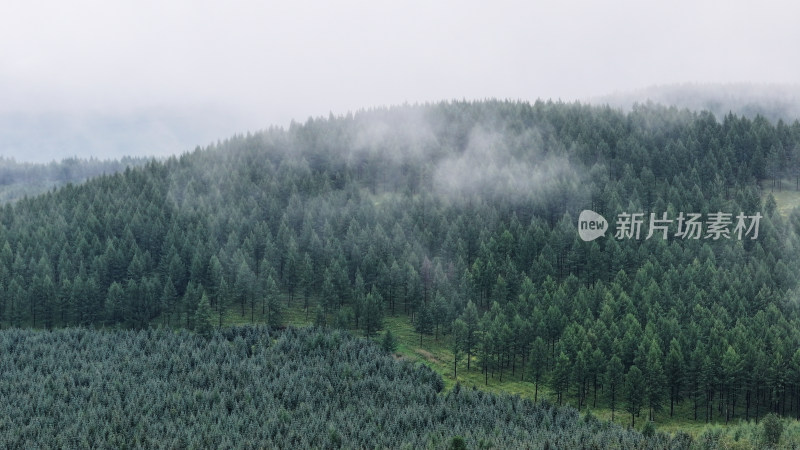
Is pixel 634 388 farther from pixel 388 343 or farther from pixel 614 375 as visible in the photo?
pixel 388 343

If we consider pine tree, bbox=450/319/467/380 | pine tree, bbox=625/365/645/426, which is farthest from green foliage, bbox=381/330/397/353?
pine tree, bbox=625/365/645/426

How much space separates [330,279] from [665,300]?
6310 centimetres

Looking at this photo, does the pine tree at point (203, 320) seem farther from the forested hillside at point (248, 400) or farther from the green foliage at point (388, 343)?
the green foliage at point (388, 343)

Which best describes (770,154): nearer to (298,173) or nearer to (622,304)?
(622,304)

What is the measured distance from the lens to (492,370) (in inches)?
4072

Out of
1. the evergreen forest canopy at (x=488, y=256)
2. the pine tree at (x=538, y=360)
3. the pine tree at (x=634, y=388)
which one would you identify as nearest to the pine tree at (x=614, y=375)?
the evergreen forest canopy at (x=488, y=256)

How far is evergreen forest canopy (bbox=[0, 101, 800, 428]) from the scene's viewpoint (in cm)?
9362
